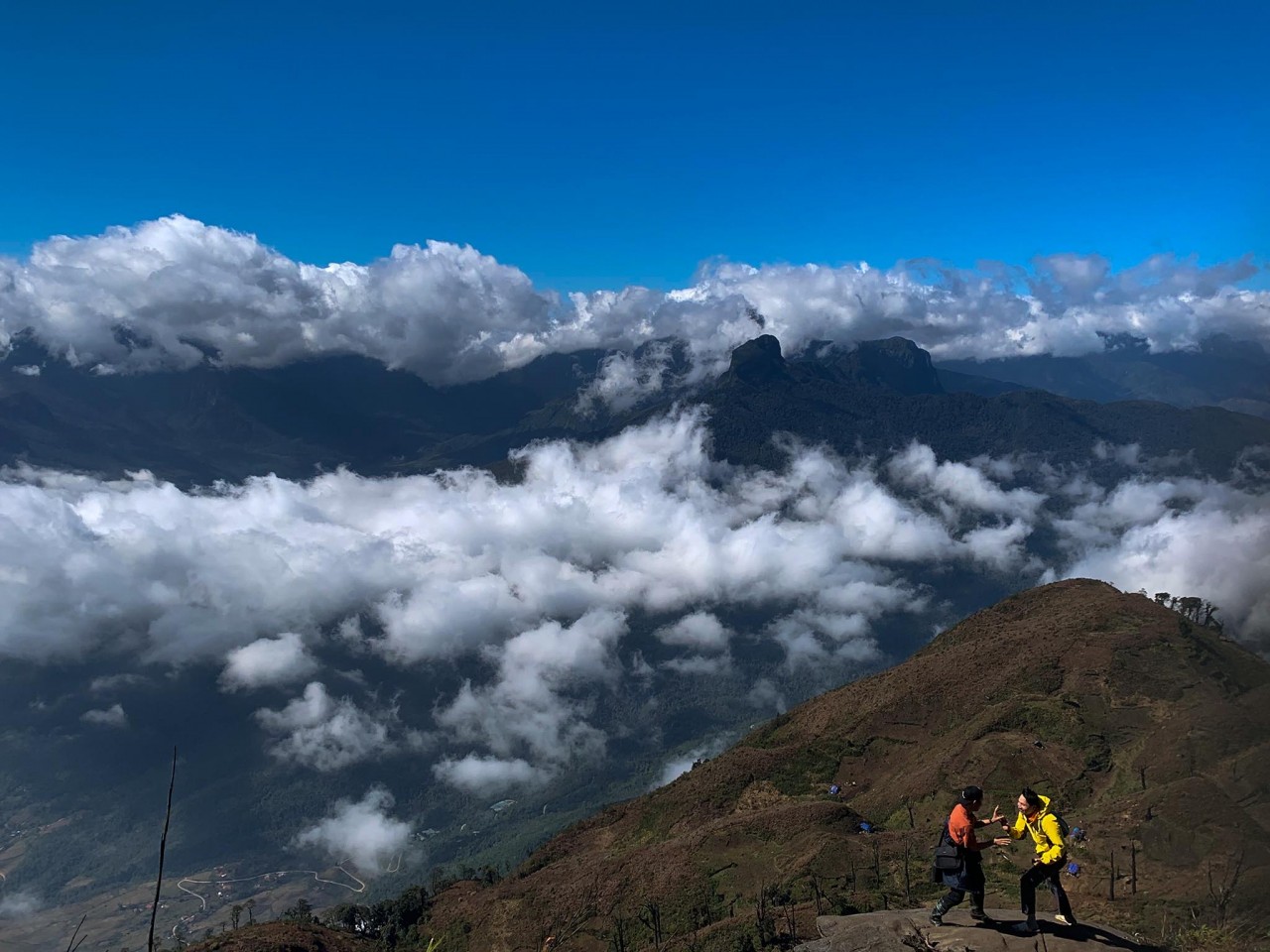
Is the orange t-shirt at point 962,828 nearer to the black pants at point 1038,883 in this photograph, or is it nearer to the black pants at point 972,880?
the black pants at point 972,880

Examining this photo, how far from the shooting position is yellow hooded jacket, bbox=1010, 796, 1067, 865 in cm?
2341

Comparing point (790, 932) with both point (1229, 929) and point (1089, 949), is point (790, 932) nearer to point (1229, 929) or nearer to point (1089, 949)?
point (1229, 929)

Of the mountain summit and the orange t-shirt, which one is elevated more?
the orange t-shirt

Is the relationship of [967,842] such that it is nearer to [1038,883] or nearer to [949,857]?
[949,857]

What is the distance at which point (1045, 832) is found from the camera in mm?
23656

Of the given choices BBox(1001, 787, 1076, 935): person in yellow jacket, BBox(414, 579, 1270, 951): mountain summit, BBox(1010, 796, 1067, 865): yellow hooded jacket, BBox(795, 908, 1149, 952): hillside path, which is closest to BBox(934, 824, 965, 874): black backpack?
BBox(1001, 787, 1076, 935): person in yellow jacket

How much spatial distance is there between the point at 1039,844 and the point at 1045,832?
1.60 ft

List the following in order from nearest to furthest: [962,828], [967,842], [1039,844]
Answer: [1039,844], [962,828], [967,842]

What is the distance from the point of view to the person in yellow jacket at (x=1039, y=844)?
925 inches

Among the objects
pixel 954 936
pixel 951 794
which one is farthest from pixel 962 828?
pixel 951 794

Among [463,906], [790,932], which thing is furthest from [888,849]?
[463,906]

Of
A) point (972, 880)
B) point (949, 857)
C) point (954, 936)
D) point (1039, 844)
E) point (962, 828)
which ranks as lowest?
point (954, 936)

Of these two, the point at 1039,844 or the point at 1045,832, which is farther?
the point at 1039,844

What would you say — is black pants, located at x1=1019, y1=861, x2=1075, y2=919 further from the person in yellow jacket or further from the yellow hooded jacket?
the yellow hooded jacket
